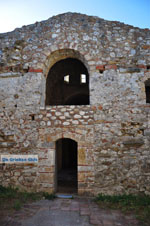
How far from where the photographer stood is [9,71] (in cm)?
552

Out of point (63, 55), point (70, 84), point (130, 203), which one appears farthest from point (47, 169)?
point (70, 84)

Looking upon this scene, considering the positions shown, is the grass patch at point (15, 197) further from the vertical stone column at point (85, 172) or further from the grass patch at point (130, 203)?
the grass patch at point (130, 203)

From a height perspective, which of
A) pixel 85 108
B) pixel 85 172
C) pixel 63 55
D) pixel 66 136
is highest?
pixel 63 55

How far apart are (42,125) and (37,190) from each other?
6.47ft

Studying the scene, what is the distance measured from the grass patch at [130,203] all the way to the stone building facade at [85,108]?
0.63 ft

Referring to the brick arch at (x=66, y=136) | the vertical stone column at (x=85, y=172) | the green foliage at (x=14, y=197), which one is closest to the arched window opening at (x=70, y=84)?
the brick arch at (x=66, y=136)

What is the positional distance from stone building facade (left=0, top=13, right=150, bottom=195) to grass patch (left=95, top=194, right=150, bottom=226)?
19 cm

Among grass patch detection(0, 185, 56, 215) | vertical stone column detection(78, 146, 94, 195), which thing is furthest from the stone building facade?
grass patch detection(0, 185, 56, 215)

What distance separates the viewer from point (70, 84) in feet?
33.3

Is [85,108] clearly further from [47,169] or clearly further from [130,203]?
[130,203]

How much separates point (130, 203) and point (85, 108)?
2.90m

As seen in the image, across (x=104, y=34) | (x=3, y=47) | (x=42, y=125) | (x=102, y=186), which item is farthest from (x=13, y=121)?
(x=104, y=34)

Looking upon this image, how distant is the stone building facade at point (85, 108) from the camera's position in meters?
4.65

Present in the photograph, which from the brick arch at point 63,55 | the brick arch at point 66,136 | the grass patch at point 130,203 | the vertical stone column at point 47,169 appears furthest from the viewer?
the brick arch at point 63,55
